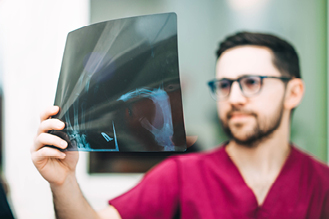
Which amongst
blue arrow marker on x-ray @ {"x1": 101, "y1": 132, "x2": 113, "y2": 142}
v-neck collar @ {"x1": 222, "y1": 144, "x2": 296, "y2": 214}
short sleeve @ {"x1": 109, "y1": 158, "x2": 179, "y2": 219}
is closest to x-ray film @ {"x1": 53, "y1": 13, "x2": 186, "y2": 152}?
blue arrow marker on x-ray @ {"x1": 101, "y1": 132, "x2": 113, "y2": 142}

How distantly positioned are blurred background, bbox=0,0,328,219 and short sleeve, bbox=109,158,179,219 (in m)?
0.05

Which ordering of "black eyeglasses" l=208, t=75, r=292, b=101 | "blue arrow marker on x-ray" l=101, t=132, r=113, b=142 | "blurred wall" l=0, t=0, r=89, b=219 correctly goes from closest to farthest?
"black eyeglasses" l=208, t=75, r=292, b=101 < "blue arrow marker on x-ray" l=101, t=132, r=113, b=142 < "blurred wall" l=0, t=0, r=89, b=219

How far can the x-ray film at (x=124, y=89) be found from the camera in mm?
970

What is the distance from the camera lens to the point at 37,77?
1.13m

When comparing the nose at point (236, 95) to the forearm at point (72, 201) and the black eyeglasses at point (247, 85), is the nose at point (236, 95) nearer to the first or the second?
the black eyeglasses at point (247, 85)

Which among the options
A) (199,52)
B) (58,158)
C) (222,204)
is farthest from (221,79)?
(58,158)

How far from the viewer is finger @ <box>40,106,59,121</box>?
3.45ft

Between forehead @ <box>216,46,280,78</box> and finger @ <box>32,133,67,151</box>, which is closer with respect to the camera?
forehead @ <box>216,46,280,78</box>

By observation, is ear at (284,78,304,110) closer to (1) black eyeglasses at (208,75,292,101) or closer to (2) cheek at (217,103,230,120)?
(1) black eyeglasses at (208,75,292,101)

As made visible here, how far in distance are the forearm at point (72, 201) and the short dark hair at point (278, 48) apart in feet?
2.98

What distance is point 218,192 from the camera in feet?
3.25

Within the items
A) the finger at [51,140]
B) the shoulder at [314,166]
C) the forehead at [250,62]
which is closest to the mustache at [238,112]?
the forehead at [250,62]

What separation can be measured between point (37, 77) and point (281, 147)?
1.12 m

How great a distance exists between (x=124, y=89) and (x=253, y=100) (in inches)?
20.3
